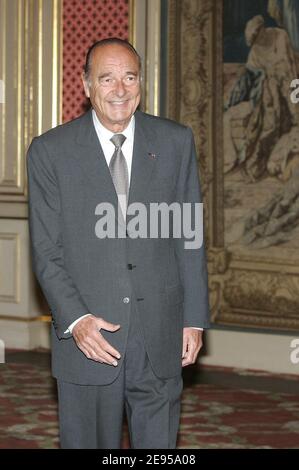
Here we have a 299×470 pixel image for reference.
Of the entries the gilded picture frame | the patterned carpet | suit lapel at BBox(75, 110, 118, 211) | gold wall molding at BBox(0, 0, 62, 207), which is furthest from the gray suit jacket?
gold wall molding at BBox(0, 0, 62, 207)

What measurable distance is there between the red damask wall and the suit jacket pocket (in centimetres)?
541

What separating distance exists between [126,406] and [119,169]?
0.78 metres

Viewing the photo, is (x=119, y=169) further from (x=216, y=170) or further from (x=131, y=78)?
(x=216, y=170)

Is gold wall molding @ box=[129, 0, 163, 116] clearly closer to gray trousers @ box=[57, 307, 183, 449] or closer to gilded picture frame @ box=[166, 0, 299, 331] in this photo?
gilded picture frame @ box=[166, 0, 299, 331]

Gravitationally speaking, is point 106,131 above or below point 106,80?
below

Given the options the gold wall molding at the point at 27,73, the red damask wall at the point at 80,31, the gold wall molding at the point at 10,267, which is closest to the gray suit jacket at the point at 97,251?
the red damask wall at the point at 80,31

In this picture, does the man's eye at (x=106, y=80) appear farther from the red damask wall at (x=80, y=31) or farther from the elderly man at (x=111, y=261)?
the red damask wall at (x=80, y=31)

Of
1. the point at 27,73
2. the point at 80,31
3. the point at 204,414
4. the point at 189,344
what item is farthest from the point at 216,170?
the point at 189,344

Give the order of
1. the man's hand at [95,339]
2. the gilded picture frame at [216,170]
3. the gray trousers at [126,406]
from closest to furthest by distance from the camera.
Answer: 1. the man's hand at [95,339]
2. the gray trousers at [126,406]
3. the gilded picture frame at [216,170]

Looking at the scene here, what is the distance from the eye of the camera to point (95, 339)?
10.9ft

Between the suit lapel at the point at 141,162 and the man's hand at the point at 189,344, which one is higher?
the suit lapel at the point at 141,162

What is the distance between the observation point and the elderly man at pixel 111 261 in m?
3.40

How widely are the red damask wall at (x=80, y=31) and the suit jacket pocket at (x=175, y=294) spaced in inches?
213

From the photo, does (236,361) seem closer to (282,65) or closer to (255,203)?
(255,203)
